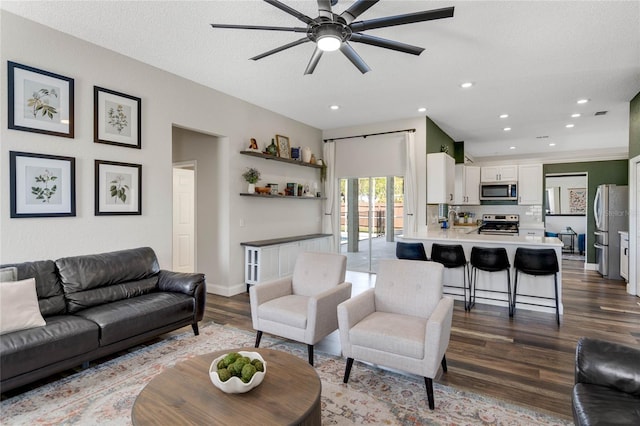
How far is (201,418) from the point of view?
5.04ft

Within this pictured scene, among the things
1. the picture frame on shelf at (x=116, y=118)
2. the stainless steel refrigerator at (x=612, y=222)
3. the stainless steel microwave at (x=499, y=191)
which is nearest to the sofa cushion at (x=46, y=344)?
the picture frame on shelf at (x=116, y=118)

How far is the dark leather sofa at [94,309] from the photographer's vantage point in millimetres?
2322

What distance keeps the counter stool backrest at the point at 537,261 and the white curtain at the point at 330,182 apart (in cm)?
376

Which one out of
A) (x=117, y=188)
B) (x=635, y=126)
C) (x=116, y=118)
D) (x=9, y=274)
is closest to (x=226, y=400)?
(x=9, y=274)

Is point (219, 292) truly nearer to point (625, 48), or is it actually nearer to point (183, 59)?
point (183, 59)

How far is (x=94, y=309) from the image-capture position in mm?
2990

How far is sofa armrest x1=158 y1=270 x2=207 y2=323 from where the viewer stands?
3.55m

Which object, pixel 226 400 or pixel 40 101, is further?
pixel 40 101

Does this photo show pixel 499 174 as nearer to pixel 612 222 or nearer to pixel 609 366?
pixel 612 222

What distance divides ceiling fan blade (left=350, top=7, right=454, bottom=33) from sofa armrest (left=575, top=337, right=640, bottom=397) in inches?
85.9

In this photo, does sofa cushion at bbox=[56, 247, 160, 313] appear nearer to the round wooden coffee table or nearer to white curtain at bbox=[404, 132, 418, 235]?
the round wooden coffee table

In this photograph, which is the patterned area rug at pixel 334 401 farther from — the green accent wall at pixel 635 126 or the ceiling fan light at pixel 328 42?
the green accent wall at pixel 635 126

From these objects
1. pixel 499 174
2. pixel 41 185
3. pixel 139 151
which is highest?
pixel 499 174

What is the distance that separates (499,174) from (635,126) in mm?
3482
